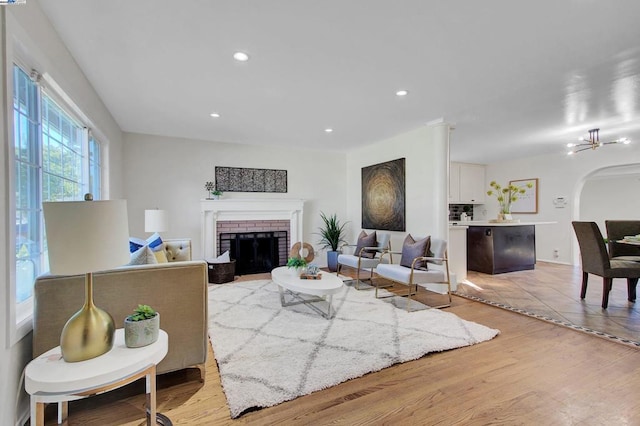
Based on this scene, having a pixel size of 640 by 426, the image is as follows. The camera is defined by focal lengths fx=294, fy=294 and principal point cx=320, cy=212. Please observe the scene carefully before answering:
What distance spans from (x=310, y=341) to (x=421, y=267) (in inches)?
72.9

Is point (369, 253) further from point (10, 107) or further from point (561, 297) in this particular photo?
point (10, 107)

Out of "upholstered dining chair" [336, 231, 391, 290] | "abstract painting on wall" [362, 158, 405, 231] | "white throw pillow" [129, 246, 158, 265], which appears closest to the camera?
"white throw pillow" [129, 246, 158, 265]

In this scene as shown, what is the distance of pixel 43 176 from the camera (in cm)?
211

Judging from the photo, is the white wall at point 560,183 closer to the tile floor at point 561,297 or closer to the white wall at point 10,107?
the tile floor at point 561,297

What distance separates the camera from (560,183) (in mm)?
6328

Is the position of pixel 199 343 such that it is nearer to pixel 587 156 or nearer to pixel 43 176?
pixel 43 176

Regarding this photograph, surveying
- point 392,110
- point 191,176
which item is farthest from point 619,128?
point 191,176

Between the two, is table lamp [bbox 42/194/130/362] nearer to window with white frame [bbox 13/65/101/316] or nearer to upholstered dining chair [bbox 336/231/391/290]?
window with white frame [bbox 13/65/101/316]

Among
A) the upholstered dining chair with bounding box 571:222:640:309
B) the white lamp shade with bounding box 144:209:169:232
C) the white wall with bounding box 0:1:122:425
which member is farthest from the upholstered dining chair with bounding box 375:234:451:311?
the white wall with bounding box 0:1:122:425

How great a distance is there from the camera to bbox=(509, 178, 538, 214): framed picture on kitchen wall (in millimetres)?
6816

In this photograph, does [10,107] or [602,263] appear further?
[602,263]

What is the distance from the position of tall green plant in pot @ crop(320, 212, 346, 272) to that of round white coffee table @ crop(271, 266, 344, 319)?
1908mm

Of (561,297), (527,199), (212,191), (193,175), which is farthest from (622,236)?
(193,175)

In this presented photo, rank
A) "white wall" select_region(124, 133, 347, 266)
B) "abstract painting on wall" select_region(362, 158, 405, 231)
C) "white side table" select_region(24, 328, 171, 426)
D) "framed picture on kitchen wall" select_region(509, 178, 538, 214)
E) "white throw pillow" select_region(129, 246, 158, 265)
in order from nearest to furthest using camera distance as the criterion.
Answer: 1. "white side table" select_region(24, 328, 171, 426)
2. "white throw pillow" select_region(129, 246, 158, 265)
3. "white wall" select_region(124, 133, 347, 266)
4. "abstract painting on wall" select_region(362, 158, 405, 231)
5. "framed picture on kitchen wall" select_region(509, 178, 538, 214)
